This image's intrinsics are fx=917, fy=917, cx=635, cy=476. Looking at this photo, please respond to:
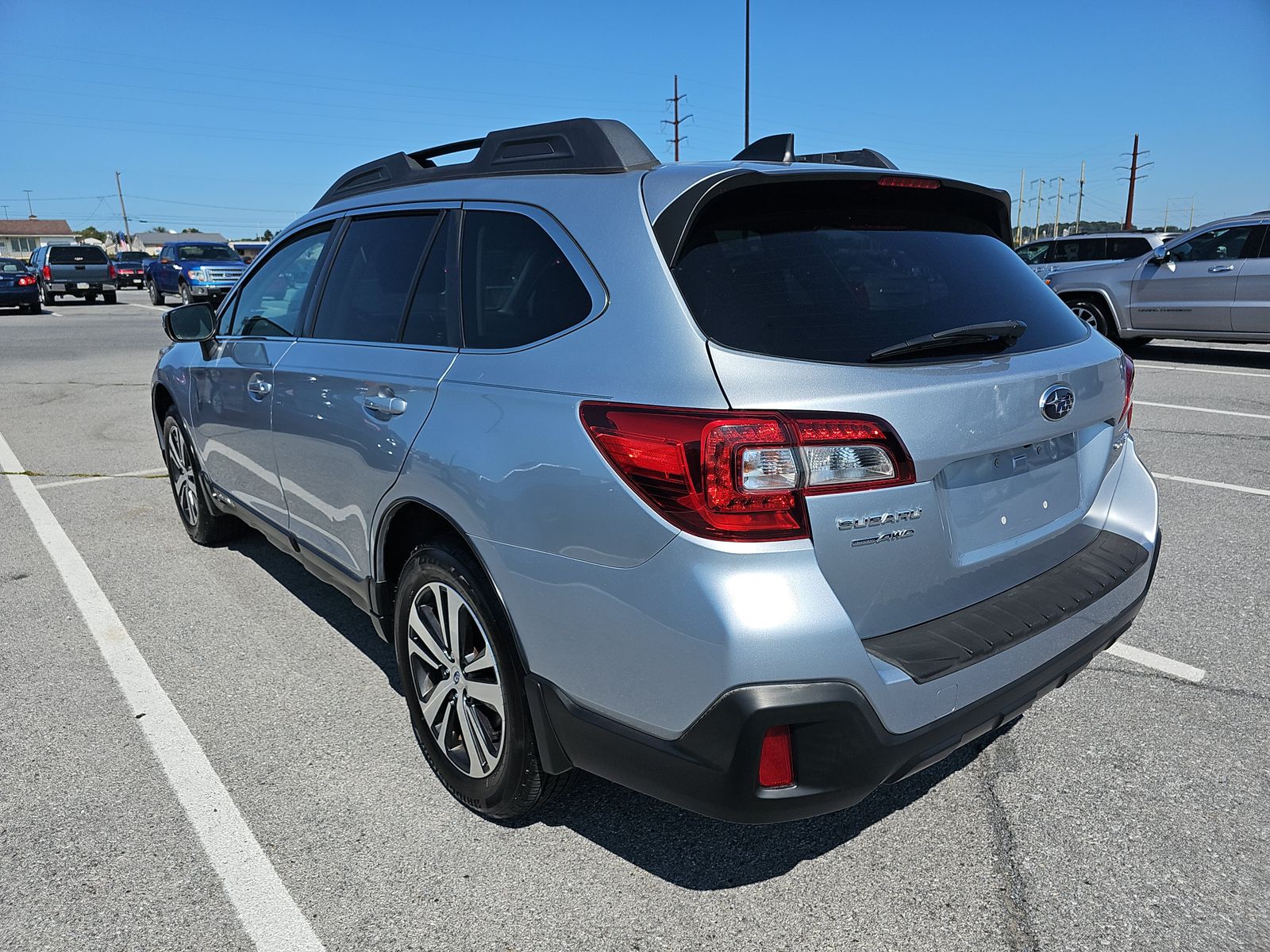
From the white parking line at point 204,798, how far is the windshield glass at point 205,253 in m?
25.0

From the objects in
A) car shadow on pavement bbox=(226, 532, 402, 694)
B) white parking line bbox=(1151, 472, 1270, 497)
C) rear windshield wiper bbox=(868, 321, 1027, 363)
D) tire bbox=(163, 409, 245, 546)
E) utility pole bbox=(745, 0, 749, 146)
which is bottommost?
white parking line bbox=(1151, 472, 1270, 497)

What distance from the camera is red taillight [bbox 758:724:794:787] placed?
74.0 inches

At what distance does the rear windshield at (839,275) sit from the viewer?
2.05m

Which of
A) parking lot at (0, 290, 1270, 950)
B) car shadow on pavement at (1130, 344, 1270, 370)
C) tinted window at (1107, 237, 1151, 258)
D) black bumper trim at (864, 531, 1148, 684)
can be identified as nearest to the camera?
black bumper trim at (864, 531, 1148, 684)

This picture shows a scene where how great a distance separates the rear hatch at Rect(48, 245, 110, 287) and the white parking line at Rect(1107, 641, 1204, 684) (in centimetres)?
3194

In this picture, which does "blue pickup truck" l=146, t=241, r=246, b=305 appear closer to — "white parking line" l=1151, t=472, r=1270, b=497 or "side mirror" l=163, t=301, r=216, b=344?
"side mirror" l=163, t=301, r=216, b=344

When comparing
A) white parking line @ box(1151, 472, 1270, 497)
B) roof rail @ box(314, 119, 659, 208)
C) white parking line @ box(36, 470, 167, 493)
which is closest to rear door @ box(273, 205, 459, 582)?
roof rail @ box(314, 119, 659, 208)

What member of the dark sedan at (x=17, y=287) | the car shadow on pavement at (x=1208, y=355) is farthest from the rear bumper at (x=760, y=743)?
the dark sedan at (x=17, y=287)

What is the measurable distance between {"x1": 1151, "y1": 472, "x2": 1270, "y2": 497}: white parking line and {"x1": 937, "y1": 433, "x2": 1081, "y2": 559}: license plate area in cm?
425

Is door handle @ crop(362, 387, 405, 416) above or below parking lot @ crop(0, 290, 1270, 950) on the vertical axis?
above

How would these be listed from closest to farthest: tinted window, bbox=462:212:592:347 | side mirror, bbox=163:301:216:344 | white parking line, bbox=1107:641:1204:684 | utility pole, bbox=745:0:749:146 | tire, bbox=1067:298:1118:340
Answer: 1. tinted window, bbox=462:212:592:347
2. white parking line, bbox=1107:641:1204:684
3. side mirror, bbox=163:301:216:344
4. tire, bbox=1067:298:1118:340
5. utility pole, bbox=745:0:749:146

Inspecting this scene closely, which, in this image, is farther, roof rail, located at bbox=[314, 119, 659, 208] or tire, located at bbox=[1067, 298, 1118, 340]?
tire, located at bbox=[1067, 298, 1118, 340]

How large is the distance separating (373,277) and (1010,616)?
2315 millimetres

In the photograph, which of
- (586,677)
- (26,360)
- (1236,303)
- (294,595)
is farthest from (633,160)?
(26,360)
